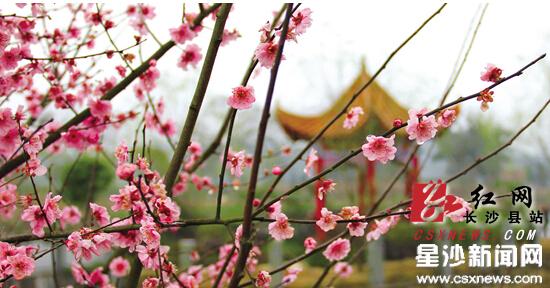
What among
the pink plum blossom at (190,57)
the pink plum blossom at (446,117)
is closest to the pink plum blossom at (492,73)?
the pink plum blossom at (446,117)

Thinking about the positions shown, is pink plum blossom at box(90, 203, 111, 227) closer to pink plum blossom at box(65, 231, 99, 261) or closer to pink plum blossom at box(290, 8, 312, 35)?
pink plum blossom at box(65, 231, 99, 261)

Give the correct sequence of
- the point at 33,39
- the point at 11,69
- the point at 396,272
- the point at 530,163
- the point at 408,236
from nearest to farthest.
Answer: the point at 11,69 → the point at 33,39 → the point at 396,272 → the point at 408,236 → the point at 530,163

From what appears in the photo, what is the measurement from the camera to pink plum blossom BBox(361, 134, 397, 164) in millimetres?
986

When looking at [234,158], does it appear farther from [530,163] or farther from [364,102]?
[530,163]

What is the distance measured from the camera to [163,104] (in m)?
2.11

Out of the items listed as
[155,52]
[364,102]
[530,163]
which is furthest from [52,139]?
[530,163]

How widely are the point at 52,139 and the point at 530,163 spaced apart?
51.6 ft

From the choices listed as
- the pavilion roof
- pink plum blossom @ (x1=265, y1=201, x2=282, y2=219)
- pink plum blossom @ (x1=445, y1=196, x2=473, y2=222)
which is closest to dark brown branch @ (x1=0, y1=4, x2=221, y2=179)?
pink plum blossom @ (x1=265, y1=201, x2=282, y2=219)

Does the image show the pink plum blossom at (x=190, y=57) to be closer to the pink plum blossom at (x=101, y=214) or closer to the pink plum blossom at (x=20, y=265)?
the pink plum blossom at (x=101, y=214)

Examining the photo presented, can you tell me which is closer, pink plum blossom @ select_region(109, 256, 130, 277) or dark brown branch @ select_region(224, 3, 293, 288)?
dark brown branch @ select_region(224, 3, 293, 288)

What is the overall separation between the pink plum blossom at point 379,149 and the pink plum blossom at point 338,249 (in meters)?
0.31

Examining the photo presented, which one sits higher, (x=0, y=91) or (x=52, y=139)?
(x=0, y=91)

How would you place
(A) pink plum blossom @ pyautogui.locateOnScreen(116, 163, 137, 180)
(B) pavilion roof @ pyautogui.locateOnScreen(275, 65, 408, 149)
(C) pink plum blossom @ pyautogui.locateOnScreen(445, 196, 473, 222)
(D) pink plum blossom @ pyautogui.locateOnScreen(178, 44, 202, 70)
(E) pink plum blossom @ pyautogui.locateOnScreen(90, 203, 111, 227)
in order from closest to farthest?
1. (A) pink plum blossom @ pyautogui.locateOnScreen(116, 163, 137, 180)
2. (C) pink plum blossom @ pyautogui.locateOnScreen(445, 196, 473, 222)
3. (E) pink plum blossom @ pyautogui.locateOnScreen(90, 203, 111, 227)
4. (D) pink plum blossom @ pyautogui.locateOnScreen(178, 44, 202, 70)
5. (B) pavilion roof @ pyautogui.locateOnScreen(275, 65, 408, 149)

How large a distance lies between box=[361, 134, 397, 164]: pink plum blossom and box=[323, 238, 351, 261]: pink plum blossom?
31 cm
